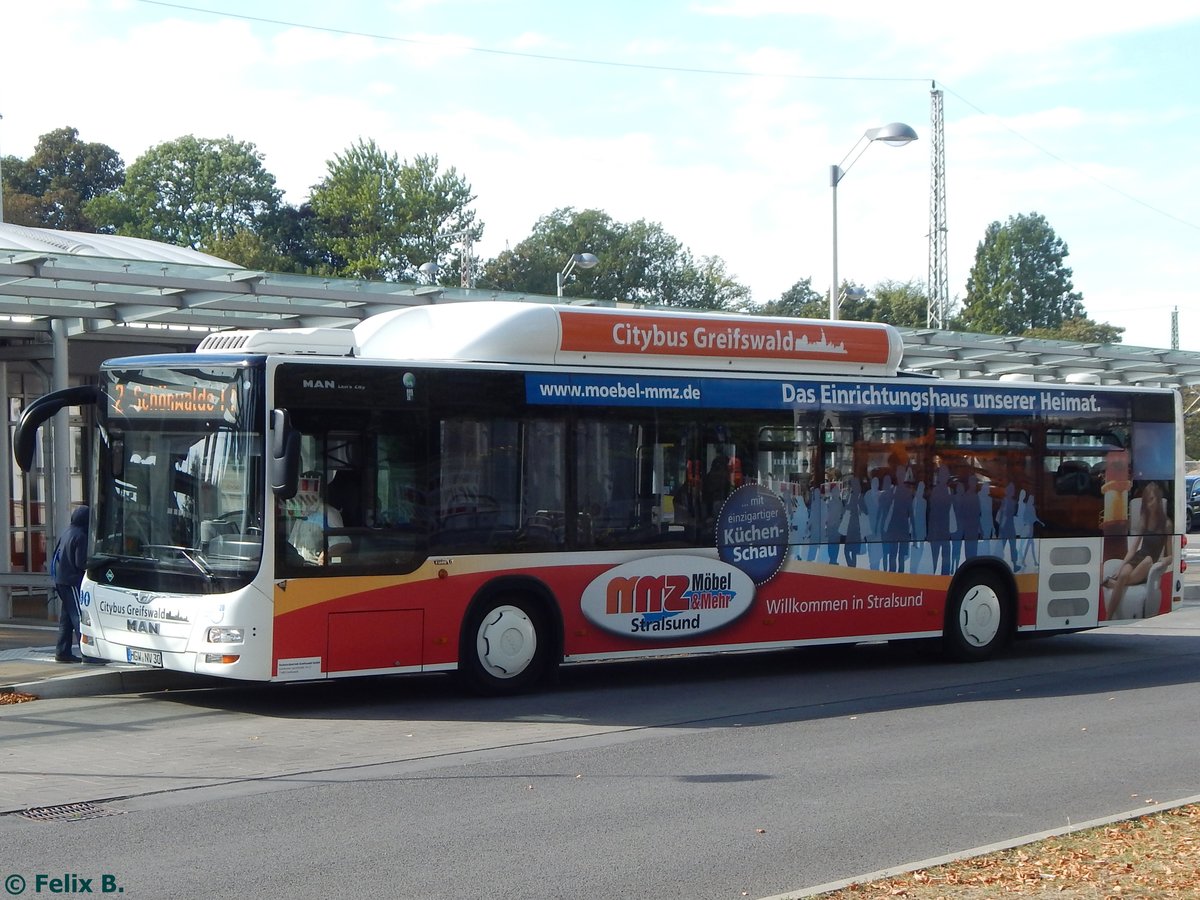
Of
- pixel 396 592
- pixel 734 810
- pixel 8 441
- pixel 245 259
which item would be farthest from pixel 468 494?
pixel 245 259

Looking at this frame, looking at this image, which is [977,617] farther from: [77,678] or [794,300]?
[794,300]

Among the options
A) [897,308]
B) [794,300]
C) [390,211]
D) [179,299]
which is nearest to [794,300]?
[794,300]

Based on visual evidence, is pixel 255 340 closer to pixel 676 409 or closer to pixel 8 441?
pixel 676 409

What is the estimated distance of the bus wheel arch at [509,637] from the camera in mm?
12547

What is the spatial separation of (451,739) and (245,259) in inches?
2689

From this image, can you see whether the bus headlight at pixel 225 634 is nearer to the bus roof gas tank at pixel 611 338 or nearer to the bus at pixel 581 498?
the bus at pixel 581 498

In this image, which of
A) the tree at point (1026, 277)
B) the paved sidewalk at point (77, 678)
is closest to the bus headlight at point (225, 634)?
the paved sidewalk at point (77, 678)

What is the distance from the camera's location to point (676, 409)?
45.0 ft

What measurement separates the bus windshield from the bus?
0.02 metres

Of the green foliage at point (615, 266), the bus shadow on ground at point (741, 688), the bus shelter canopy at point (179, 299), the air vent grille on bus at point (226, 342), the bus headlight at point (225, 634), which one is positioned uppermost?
the green foliage at point (615, 266)

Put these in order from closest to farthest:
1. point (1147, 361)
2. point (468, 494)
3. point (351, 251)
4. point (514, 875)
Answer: point (514, 875), point (468, 494), point (1147, 361), point (351, 251)

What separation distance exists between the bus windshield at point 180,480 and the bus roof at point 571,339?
0.55 m
